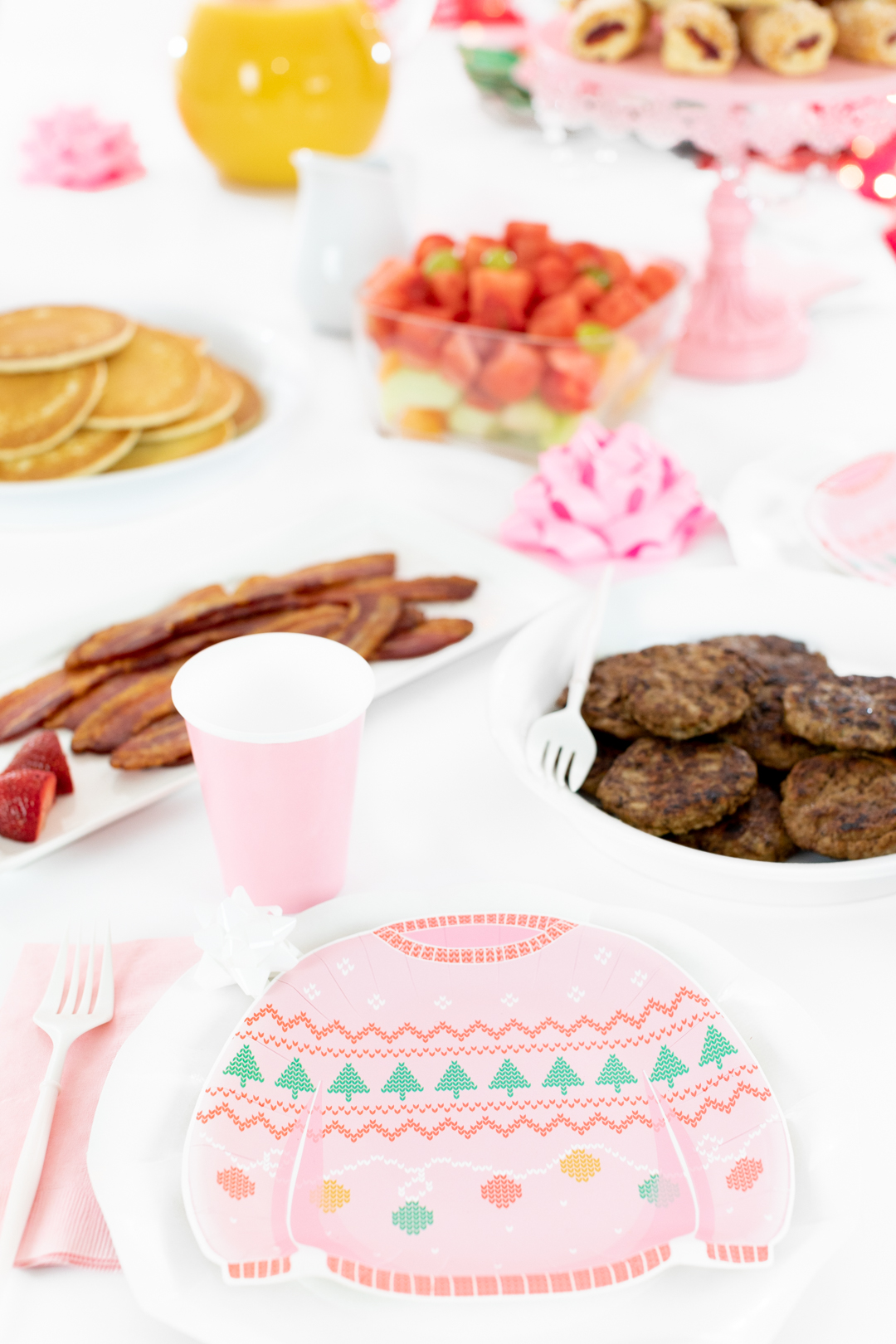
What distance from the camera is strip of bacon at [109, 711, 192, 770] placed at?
2.61ft

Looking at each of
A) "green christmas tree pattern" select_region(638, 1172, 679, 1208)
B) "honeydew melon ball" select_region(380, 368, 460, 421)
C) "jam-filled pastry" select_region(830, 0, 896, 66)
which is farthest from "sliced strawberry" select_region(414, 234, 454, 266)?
"green christmas tree pattern" select_region(638, 1172, 679, 1208)

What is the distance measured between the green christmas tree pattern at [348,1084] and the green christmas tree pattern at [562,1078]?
90 mm

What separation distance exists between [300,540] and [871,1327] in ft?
2.59

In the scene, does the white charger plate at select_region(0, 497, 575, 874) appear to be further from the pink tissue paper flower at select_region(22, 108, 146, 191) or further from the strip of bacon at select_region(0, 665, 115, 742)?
the pink tissue paper flower at select_region(22, 108, 146, 191)

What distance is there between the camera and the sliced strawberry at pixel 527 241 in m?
1.25

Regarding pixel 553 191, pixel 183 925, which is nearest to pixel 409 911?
pixel 183 925

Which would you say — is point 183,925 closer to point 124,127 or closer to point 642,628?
point 642,628

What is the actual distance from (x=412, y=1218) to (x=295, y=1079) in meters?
0.09

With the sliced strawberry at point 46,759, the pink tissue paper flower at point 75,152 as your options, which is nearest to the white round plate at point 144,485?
the sliced strawberry at point 46,759

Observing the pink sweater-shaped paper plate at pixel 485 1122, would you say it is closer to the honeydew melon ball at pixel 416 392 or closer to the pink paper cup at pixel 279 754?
the pink paper cup at pixel 279 754

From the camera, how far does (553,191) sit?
2145 millimetres

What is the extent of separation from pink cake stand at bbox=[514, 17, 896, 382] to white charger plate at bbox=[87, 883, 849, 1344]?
1.07m

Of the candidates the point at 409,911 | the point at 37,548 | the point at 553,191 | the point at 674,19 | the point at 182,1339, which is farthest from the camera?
the point at 553,191

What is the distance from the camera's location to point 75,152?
2.15 metres
